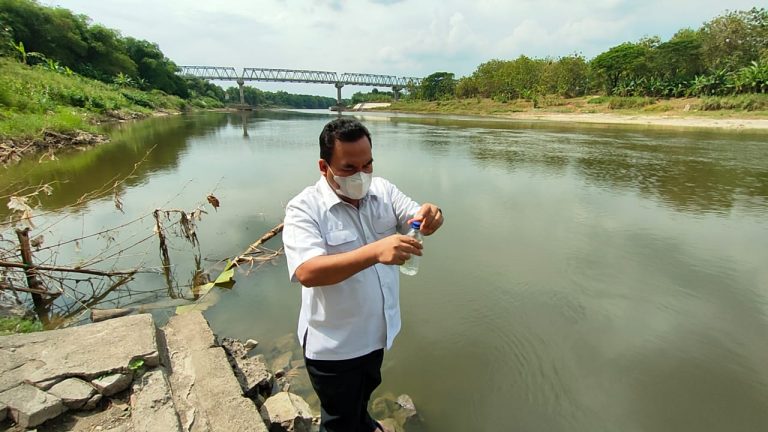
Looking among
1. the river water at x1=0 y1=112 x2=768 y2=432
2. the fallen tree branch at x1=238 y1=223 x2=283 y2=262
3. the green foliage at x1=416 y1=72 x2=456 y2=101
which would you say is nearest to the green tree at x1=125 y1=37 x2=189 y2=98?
the green foliage at x1=416 y1=72 x2=456 y2=101

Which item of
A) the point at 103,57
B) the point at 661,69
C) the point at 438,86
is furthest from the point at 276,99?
the point at 661,69

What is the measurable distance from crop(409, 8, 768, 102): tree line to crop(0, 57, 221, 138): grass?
5245cm

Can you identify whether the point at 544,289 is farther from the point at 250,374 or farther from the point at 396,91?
the point at 396,91

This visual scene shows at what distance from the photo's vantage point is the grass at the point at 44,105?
13.9m

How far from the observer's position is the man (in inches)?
67.6

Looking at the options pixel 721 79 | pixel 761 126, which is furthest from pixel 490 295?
pixel 721 79

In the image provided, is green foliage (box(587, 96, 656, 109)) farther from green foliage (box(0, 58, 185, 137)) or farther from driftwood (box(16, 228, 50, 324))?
driftwood (box(16, 228, 50, 324))

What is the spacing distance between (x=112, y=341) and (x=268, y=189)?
761 cm

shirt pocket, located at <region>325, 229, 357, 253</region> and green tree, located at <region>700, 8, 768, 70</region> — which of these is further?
green tree, located at <region>700, 8, 768, 70</region>

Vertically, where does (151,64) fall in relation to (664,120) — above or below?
above

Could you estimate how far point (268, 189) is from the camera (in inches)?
402

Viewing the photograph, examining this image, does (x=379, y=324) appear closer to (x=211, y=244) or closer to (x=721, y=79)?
(x=211, y=244)

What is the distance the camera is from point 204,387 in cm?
265

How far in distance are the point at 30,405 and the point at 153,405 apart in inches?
25.2
